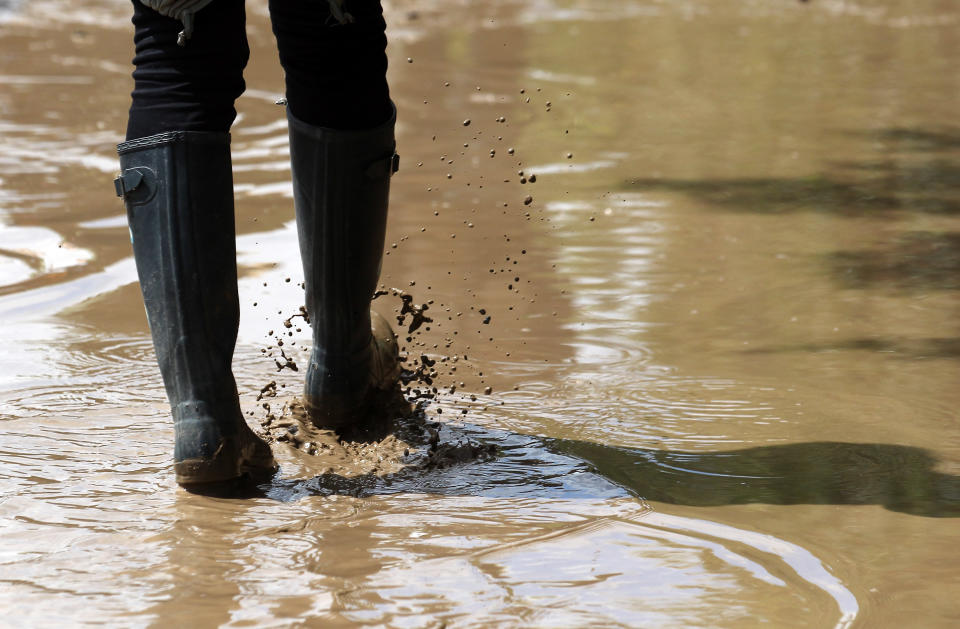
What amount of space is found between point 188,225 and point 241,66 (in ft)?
0.84

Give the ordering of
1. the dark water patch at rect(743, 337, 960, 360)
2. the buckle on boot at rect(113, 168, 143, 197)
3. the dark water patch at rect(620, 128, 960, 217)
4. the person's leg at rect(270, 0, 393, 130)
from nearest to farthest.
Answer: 1. the buckle on boot at rect(113, 168, 143, 197)
2. the person's leg at rect(270, 0, 393, 130)
3. the dark water patch at rect(743, 337, 960, 360)
4. the dark water patch at rect(620, 128, 960, 217)

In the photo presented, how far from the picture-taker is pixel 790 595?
61.7 inches

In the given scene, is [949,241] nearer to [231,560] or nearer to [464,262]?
[464,262]

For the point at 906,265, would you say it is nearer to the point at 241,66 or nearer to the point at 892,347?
the point at 892,347

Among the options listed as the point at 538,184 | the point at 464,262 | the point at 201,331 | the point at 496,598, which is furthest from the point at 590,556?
the point at 538,184

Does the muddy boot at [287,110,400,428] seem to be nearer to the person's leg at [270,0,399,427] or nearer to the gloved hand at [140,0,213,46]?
the person's leg at [270,0,399,427]

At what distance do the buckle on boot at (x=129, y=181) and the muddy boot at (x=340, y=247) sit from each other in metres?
0.33

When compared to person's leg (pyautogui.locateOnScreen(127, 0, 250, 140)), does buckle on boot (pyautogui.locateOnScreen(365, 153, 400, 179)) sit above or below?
below

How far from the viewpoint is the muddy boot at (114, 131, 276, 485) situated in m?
1.83

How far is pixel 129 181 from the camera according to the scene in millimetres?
1861

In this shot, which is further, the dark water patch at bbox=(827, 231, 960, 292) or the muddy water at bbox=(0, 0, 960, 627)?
the dark water patch at bbox=(827, 231, 960, 292)

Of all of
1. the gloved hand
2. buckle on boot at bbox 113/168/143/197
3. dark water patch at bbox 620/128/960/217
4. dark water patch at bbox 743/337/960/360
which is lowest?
dark water patch at bbox 743/337/960/360

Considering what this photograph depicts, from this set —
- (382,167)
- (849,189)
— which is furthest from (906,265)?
(382,167)

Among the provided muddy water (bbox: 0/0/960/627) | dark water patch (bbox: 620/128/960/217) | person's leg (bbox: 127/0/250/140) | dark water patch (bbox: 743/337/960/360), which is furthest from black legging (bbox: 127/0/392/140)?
dark water patch (bbox: 620/128/960/217)
